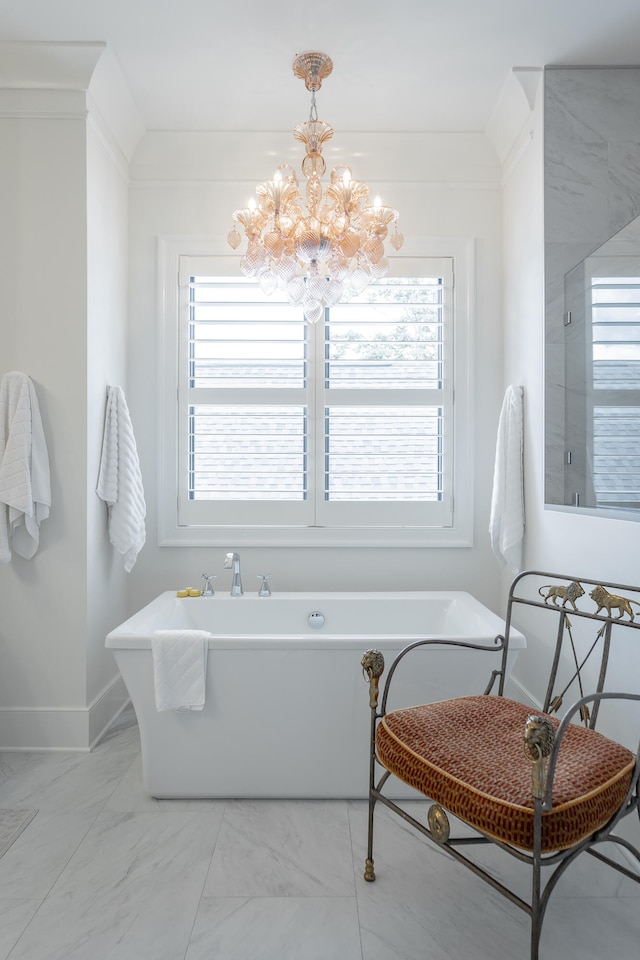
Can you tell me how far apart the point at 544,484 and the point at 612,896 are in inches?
56.0

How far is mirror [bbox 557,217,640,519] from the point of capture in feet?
6.25

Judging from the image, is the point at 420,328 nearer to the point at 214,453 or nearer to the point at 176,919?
the point at 214,453

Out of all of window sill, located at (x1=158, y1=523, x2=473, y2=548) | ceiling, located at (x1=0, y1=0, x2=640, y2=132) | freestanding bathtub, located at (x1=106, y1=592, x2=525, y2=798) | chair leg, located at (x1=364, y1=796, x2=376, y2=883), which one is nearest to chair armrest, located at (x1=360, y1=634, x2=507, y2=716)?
freestanding bathtub, located at (x1=106, y1=592, x2=525, y2=798)

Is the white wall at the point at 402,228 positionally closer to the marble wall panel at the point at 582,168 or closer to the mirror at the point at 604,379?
the marble wall panel at the point at 582,168

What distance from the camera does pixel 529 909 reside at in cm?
135

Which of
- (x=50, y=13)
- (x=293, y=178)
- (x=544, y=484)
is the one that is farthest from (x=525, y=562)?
(x=50, y=13)

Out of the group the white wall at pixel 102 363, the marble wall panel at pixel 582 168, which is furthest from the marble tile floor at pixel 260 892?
the marble wall panel at pixel 582 168

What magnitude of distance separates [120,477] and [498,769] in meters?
2.02

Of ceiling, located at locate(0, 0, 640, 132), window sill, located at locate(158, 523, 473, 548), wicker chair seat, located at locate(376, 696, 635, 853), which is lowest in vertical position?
wicker chair seat, located at locate(376, 696, 635, 853)

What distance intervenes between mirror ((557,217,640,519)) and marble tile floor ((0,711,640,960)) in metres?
1.14

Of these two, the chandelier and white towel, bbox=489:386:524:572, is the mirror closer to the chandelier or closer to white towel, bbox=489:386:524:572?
white towel, bbox=489:386:524:572

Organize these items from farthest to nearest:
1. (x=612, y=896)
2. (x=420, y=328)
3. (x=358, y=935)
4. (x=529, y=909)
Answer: (x=420, y=328) < (x=612, y=896) < (x=358, y=935) < (x=529, y=909)

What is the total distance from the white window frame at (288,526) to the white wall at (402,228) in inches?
1.6

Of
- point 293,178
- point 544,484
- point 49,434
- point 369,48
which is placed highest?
point 369,48
